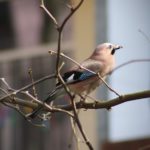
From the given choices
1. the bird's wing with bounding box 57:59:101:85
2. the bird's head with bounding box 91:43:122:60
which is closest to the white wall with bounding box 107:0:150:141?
the bird's head with bounding box 91:43:122:60

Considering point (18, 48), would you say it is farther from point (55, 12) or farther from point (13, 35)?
point (55, 12)

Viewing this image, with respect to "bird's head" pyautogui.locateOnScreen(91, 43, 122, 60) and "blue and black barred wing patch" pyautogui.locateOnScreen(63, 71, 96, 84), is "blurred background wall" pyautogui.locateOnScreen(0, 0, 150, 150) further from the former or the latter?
"blue and black barred wing patch" pyautogui.locateOnScreen(63, 71, 96, 84)

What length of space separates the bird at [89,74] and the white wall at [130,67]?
319 centimetres

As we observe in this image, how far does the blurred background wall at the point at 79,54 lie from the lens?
6.79 metres

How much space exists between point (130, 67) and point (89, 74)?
A: 3922 millimetres

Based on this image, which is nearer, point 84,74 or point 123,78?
point 84,74

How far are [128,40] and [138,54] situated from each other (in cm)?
17

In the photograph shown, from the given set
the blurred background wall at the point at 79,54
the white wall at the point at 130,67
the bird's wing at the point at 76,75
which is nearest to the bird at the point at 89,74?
the bird's wing at the point at 76,75

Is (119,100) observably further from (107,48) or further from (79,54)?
(79,54)

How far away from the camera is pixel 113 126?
689cm

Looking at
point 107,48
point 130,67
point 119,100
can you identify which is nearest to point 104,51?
point 107,48

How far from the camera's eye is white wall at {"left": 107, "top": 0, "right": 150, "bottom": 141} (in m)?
6.75

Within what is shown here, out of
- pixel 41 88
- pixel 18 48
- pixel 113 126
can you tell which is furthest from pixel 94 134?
pixel 18 48

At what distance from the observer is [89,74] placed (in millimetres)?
3092
